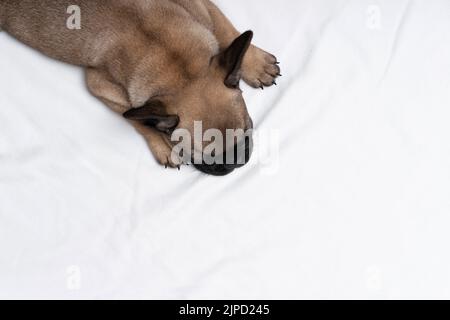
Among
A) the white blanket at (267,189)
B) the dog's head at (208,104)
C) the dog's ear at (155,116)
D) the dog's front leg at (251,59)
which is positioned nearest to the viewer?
the dog's ear at (155,116)

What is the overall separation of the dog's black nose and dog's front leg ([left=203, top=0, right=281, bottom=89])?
60cm

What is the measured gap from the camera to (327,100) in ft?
12.0

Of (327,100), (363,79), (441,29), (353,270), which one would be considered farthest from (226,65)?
(441,29)

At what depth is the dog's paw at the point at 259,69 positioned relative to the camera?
3.58m

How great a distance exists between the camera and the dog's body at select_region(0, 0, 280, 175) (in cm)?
295

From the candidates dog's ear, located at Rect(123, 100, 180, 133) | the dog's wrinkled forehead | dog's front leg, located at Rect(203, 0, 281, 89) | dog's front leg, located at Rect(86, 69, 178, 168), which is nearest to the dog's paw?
dog's front leg, located at Rect(203, 0, 281, 89)

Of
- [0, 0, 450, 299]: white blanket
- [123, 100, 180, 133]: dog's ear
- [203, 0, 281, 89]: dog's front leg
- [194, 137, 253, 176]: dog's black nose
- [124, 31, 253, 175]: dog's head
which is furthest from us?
[203, 0, 281, 89]: dog's front leg

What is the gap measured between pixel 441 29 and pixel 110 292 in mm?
2939

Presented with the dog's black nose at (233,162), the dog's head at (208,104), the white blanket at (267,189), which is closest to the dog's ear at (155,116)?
the dog's head at (208,104)

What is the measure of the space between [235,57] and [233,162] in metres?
0.64

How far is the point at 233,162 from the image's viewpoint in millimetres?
3160

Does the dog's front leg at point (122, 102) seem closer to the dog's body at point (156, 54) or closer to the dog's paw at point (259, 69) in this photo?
the dog's body at point (156, 54)

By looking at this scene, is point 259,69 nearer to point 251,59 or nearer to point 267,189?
point 251,59

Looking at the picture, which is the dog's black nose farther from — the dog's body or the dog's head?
the dog's body
